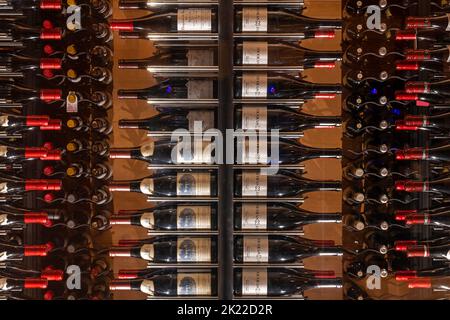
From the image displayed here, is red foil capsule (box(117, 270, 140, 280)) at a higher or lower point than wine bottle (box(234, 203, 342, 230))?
lower

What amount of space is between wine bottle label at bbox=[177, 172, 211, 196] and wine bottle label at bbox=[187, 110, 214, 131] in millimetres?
159

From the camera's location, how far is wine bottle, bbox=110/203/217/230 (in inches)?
67.4

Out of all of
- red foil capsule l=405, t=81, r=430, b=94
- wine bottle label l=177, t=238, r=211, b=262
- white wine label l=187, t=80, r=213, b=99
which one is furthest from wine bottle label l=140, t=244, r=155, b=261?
red foil capsule l=405, t=81, r=430, b=94

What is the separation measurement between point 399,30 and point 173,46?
0.81 m

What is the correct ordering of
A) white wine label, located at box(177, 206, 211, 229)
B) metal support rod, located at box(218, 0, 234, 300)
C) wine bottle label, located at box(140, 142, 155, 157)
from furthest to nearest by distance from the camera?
wine bottle label, located at box(140, 142, 155, 157), white wine label, located at box(177, 206, 211, 229), metal support rod, located at box(218, 0, 234, 300)

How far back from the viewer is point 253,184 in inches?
66.7

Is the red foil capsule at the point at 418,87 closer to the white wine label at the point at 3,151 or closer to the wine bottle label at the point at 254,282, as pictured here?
the wine bottle label at the point at 254,282

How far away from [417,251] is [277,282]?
0.51m

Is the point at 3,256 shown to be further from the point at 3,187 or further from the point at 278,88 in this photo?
the point at 278,88

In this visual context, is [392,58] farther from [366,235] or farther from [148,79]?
[148,79]

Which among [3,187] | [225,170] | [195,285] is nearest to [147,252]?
[195,285]

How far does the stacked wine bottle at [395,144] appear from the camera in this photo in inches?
71.1

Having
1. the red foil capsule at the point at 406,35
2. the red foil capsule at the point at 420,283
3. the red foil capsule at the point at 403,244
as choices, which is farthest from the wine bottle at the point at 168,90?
the red foil capsule at the point at 420,283

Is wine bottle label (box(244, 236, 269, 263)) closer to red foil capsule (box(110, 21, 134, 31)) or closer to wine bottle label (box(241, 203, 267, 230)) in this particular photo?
wine bottle label (box(241, 203, 267, 230))
